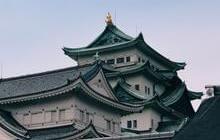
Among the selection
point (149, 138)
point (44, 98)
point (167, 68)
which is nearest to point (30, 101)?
point (44, 98)

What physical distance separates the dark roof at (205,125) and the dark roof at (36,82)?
69.2ft

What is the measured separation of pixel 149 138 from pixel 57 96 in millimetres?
17006

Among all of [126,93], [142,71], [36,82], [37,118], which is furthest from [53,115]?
[142,71]

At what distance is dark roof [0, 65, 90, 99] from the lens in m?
42.8

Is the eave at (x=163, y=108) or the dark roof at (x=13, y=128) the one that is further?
the eave at (x=163, y=108)

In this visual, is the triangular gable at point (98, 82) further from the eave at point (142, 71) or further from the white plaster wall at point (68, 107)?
the eave at point (142, 71)

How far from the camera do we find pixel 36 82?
44344 mm

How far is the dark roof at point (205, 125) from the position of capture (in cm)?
2017

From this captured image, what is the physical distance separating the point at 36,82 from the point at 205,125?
2523 centimetres

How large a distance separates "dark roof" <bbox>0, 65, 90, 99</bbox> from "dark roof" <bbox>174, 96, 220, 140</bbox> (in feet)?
69.2

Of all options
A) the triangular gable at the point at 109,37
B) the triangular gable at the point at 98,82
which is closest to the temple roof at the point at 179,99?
the triangular gable at the point at 109,37

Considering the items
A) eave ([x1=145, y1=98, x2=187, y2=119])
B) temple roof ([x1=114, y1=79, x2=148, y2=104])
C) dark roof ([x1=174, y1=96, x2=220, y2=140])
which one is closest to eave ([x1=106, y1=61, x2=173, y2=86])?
temple roof ([x1=114, y1=79, x2=148, y2=104])

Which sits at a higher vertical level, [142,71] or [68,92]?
[142,71]

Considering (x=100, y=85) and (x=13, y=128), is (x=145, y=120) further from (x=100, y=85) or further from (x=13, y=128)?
(x=13, y=128)
